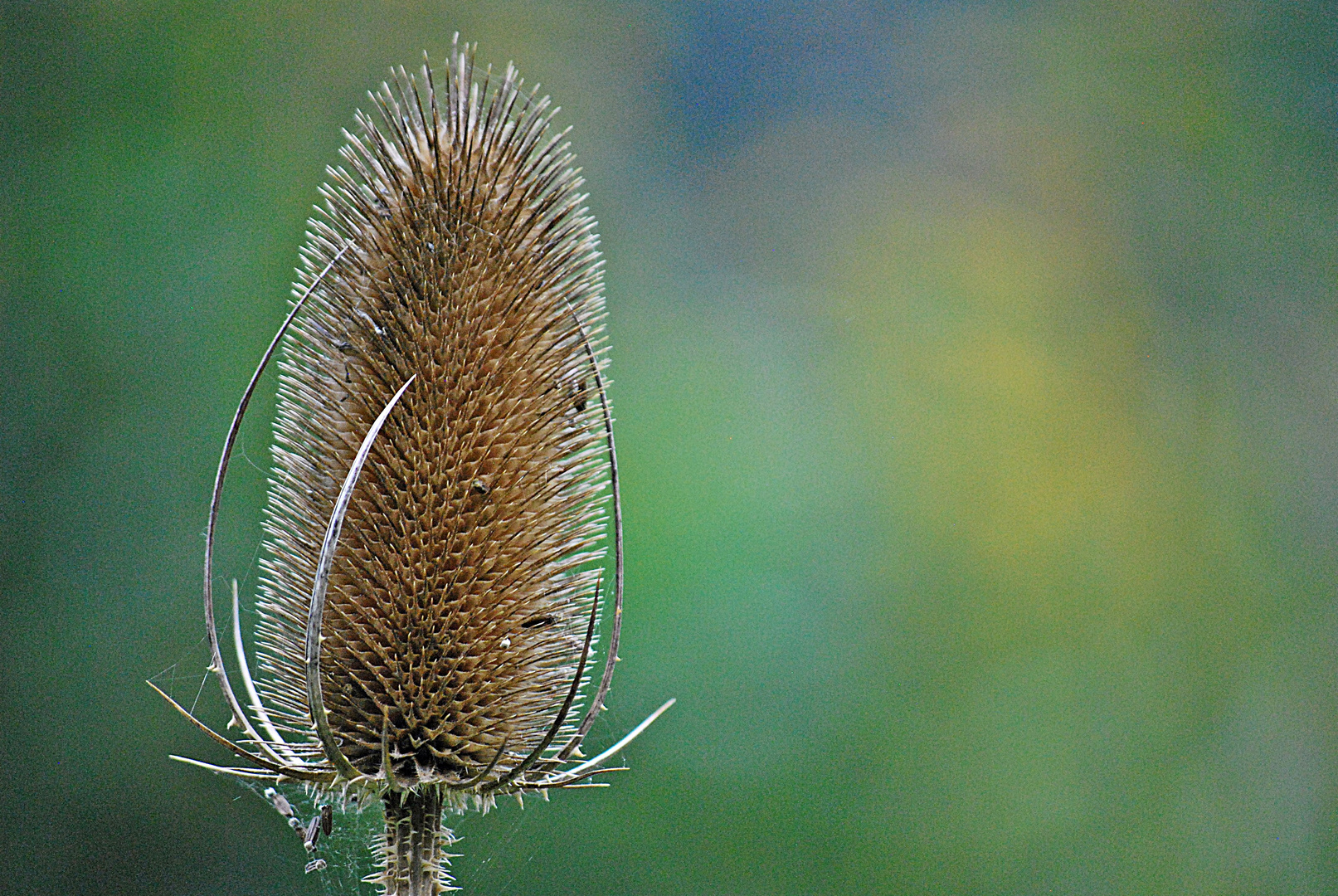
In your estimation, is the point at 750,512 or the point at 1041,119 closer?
the point at 750,512

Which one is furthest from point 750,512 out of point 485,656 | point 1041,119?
point 485,656

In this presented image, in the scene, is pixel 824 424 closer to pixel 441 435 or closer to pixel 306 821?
pixel 306 821

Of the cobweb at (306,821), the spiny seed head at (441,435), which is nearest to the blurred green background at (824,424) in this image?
the cobweb at (306,821)

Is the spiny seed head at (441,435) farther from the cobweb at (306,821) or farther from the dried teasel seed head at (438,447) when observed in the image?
the cobweb at (306,821)

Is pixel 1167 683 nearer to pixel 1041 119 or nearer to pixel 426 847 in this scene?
pixel 1041 119

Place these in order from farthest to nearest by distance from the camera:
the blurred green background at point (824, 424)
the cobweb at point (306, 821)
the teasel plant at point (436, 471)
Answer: the blurred green background at point (824, 424) → the cobweb at point (306, 821) → the teasel plant at point (436, 471)

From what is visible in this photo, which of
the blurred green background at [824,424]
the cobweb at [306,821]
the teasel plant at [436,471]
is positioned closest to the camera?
the teasel plant at [436,471]

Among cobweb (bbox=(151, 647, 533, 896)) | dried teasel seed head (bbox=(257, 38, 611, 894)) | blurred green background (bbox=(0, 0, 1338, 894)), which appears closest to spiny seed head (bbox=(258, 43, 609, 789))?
dried teasel seed head (bbox=(257, 38, 611, 894))
